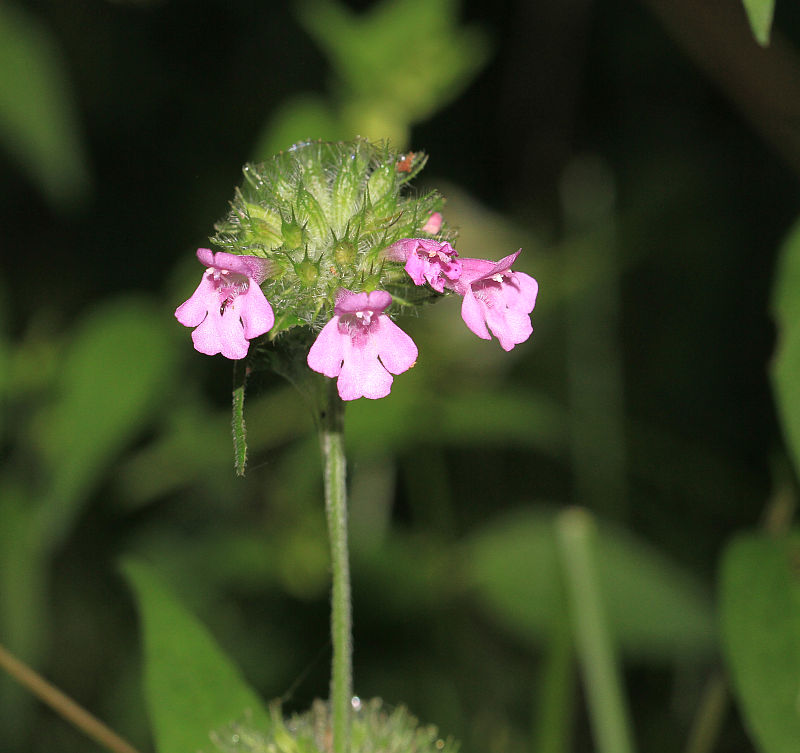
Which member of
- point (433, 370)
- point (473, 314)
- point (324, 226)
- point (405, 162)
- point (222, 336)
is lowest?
point (222, 336)

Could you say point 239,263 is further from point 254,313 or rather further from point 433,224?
point 433,224

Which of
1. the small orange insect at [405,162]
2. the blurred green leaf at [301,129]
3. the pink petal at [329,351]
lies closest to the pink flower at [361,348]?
the pink petal at [329,351]

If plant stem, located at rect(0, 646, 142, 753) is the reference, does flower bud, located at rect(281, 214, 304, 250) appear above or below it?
above

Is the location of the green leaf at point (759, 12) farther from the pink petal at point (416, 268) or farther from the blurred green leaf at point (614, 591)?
the blurred green leaf at point (614, 591)

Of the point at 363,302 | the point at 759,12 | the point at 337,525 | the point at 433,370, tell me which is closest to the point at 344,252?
the point at 363,302

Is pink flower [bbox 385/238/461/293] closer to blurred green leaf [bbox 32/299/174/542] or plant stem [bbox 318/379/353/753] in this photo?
plant stem [bbox 318/379/353/753]

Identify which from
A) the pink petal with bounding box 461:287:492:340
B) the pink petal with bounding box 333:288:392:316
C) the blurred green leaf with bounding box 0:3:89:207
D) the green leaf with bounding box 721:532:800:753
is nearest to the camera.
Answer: the pink petal with bounding box 333:288:392:316

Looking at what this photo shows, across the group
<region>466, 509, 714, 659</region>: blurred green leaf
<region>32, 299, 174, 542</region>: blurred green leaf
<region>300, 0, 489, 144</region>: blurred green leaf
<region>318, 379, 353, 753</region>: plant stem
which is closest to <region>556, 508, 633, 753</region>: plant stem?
<region>318, 379, 353, 753</region>: plant stem
